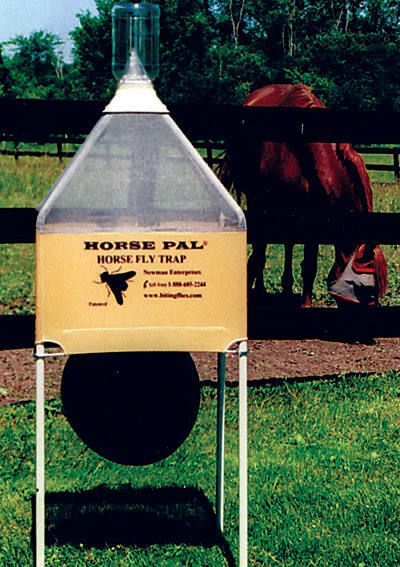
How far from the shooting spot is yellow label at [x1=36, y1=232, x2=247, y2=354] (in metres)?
2.75

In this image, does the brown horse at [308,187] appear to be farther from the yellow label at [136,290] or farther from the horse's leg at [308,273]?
the yellow label at [136,290]

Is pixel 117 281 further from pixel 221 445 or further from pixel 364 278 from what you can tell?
pixel 364 278

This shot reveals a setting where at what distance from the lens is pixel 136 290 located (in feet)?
9.11

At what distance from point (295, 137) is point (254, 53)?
6004 centimetres

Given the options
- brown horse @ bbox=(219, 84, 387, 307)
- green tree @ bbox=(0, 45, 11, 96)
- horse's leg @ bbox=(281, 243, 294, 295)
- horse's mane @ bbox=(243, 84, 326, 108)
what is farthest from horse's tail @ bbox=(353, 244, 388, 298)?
green tree @ bbox=(0, 45, 11, 96)

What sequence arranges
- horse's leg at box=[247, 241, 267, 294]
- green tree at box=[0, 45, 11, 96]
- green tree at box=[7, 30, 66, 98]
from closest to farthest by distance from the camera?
horse's leg at box=[247, 241, 267, 294]
green tree at box=[0, 45, 11, 96]
green tree at box=[7, 30, 66, 98]

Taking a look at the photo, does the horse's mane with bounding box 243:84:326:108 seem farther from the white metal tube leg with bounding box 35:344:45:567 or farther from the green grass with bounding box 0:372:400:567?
the white metal tube leg with bounding box 35:344:45:567

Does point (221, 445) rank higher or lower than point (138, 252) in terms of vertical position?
lower

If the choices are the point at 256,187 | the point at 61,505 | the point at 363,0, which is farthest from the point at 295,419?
the point at 363,0

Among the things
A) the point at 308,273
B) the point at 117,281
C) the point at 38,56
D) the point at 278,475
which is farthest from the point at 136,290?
the point at 38,56

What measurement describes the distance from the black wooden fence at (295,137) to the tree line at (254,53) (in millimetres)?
41477

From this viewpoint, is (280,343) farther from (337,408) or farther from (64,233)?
(64,233)

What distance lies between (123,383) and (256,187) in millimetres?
5100

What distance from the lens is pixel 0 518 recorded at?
3.54m
